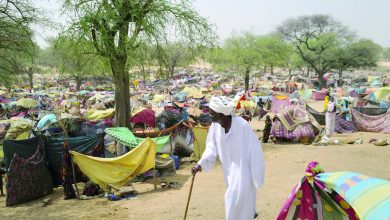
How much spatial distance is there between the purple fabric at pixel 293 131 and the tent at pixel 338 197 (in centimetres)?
982

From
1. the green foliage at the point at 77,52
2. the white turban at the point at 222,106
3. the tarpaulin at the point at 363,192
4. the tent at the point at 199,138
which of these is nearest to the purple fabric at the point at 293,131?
the tent at the point at 199,138

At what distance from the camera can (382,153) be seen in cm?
1026

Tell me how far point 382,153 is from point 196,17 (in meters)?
6.56

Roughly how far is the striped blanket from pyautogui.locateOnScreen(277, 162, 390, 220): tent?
12162 mm

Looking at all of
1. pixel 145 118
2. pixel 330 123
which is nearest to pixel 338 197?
pixel 330 123

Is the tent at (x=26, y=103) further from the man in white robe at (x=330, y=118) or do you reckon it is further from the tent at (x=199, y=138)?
the man in white robe at (x=330, y=118)

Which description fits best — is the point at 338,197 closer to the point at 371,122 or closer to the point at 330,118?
the point at 330,118

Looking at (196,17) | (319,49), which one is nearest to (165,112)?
(196,17)

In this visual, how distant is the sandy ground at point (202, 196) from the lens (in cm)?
649

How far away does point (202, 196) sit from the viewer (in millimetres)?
7223

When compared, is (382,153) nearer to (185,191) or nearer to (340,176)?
(185,191)

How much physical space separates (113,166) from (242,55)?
2984 cm

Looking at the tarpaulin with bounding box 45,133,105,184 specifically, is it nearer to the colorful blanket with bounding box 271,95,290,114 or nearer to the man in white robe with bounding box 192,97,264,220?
the man in white robe with bounding box 192,97,264,220

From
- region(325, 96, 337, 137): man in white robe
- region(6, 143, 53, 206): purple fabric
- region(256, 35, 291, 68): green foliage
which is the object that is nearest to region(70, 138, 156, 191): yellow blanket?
region(6, 143, 53, 206): purple fabric
